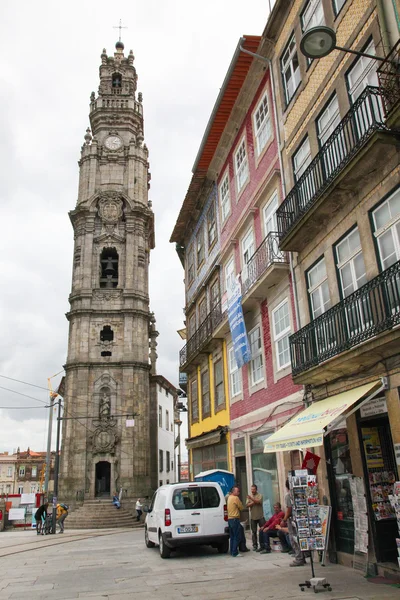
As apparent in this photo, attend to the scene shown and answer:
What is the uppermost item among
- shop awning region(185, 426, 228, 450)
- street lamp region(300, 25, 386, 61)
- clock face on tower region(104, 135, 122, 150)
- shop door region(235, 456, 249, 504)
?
clock face on tower region(104, 135, 122, 150)

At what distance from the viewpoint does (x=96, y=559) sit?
12617 millimetres

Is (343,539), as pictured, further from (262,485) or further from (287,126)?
(287,126)

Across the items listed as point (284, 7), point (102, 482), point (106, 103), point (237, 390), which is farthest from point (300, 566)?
point (106, 103)

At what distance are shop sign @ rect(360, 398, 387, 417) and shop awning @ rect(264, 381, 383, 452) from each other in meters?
0.21

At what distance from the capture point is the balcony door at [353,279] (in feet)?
27.5

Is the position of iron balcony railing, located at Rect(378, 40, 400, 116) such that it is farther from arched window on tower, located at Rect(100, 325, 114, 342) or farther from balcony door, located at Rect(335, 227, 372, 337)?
arched window on tower, located at Rect(100, 325, 114, 342)

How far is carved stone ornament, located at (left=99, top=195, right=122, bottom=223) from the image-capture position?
40787 millimetres

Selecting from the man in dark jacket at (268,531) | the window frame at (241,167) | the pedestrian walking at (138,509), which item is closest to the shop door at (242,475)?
the man in dark jacket at (268,531)

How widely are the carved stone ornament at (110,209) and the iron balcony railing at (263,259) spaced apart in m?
27.1

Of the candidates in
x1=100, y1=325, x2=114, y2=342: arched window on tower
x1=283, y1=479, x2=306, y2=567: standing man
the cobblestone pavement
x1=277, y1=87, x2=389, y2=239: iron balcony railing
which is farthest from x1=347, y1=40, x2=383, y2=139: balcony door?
x1=100, y1=325, x2=114, y2=342: arched window on tower

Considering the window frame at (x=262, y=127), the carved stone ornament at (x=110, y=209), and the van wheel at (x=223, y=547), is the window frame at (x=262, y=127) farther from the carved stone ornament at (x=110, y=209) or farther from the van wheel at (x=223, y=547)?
the carved stone ornament at (x=110, y=209)

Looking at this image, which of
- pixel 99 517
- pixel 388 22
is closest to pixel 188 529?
pixel 388 22

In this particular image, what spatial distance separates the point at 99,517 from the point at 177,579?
950 inches

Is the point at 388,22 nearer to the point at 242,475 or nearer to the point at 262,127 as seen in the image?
the point at 262,127
